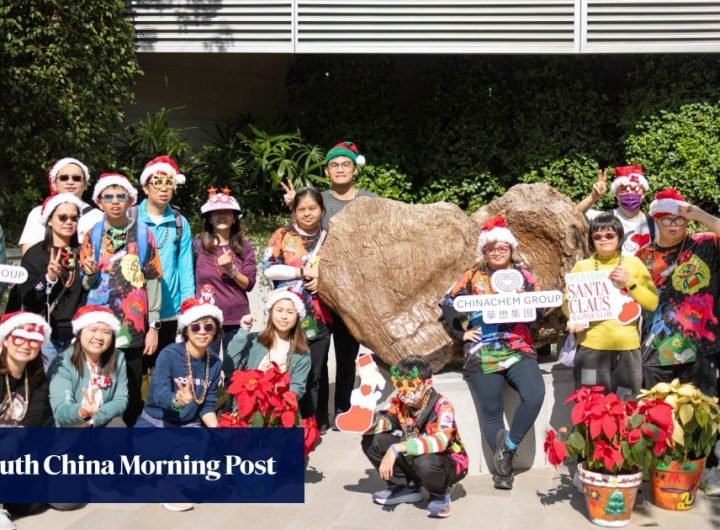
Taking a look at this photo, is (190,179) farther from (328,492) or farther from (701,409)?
(701,409)

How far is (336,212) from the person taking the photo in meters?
5.38

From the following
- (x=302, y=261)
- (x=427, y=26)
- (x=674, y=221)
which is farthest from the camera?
(x=427, y=26)

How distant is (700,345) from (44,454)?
3.53m

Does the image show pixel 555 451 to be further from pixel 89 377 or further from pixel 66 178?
pixel 66 178

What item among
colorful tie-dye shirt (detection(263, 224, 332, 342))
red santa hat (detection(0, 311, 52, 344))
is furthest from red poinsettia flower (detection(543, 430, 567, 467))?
red santa hat (detection(0, 311, 52, 344))

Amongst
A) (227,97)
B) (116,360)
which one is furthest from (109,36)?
(116,360)

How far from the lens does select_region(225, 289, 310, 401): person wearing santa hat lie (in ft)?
15.3

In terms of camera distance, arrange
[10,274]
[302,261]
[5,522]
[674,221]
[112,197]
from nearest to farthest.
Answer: [5,522] < [10,274] < [674,221] < [112,197] < [302,261]

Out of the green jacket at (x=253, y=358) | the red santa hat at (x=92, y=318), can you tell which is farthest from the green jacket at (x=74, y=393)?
the green jacket at (x=253, y=358)

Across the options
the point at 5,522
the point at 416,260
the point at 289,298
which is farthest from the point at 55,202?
the point at 416,260

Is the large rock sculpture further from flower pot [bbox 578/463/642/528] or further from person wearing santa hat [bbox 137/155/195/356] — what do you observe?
A: flower pot [bbox 578/463/642/528]

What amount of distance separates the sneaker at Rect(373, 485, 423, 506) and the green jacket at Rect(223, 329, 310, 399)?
761 millimetres

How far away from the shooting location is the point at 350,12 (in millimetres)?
9047

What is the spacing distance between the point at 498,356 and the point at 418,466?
85 centimetres
